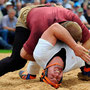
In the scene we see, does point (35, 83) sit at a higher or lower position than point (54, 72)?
lower

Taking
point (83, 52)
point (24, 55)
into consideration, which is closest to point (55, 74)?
point (83, 52)

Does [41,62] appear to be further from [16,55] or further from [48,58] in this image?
[16,55]

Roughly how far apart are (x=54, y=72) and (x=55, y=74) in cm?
3

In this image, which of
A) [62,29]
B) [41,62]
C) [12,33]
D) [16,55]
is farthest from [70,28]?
[12,33]

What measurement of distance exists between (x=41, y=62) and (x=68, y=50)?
409mm

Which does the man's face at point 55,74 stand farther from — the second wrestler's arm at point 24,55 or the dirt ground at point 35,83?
the second wrestler's arm at point 24,55

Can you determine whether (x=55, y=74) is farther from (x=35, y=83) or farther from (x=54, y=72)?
(x=35, y=83)

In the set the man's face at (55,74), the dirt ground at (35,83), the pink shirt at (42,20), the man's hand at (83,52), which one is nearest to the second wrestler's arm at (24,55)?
the pink shirt at (42,20)

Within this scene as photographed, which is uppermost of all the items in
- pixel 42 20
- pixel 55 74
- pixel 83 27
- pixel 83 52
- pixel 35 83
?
pixel 42 20

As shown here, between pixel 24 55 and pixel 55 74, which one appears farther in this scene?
pixel 24 55

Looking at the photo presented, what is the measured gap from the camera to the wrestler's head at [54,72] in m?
3.05

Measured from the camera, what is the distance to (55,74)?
10.0 ft

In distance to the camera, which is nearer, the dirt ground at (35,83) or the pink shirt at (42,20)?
the dirt ground at (35,83)

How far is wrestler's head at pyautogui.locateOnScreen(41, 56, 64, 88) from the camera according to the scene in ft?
10.0
